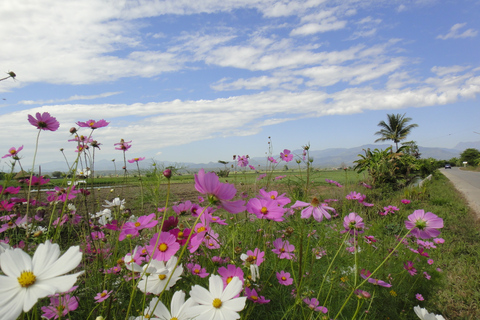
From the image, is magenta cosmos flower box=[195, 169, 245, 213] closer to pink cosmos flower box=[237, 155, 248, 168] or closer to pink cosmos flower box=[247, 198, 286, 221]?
pink cosmos flower box=[247, 198, 286, 221]

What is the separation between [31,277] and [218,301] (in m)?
0.35

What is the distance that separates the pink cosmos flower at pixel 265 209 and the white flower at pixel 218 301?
0.80 ft

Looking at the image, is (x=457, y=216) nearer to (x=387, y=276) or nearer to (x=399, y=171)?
(x=387, y=276)

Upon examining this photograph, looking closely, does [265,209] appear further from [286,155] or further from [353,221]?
[286,155]

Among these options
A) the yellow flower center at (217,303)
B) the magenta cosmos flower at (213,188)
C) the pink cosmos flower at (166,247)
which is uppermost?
the magenta cosmos flower at (213,188)

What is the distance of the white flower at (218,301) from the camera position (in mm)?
606

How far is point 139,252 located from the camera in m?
1.02

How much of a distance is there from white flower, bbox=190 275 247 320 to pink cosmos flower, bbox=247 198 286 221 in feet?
0.80

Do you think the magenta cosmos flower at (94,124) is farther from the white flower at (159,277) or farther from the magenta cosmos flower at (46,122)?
the white flower at (159,277)

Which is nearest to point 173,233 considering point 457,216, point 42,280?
point 42,280

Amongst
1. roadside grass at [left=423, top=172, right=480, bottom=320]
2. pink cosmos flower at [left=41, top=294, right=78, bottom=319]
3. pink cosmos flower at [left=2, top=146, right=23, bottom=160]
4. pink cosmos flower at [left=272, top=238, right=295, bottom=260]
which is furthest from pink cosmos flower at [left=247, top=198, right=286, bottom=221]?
roadside grass at [left=423, top=172, right=480, bottom=320]

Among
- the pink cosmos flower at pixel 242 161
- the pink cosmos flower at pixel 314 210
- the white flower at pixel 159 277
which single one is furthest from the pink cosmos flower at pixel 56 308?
the pink cosmos flower at pixel 242 161

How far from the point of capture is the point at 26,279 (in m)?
0.46

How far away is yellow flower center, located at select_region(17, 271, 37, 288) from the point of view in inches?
18.1
